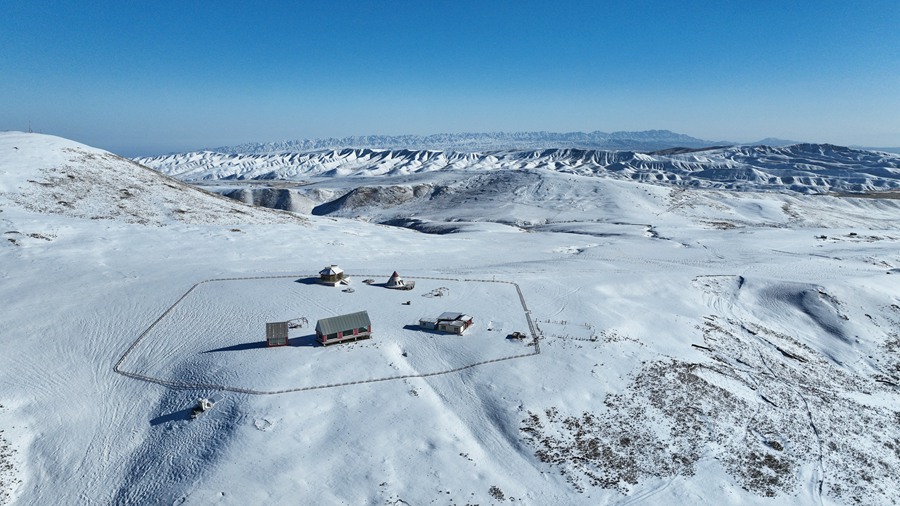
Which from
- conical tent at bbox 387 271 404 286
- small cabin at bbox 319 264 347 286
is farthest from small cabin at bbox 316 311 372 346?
small cabin at bbox 319 264 347 286

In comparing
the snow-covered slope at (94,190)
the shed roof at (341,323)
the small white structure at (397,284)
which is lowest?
the small white structure at (397,284)

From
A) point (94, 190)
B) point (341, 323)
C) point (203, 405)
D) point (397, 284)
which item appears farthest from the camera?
point (94, 190)

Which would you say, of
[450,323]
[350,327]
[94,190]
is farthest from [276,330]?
[94,190]

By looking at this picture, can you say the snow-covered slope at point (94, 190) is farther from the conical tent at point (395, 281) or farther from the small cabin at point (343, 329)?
the small cabin at point (343, 329)

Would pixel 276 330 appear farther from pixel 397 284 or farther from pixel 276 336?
pixel 397 284

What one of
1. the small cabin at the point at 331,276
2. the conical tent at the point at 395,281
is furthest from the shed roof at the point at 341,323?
the small cabin at the point at 331,276

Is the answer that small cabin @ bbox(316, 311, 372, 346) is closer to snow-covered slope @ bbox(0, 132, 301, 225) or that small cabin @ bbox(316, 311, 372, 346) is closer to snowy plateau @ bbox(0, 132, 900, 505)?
snowy plateau @ bbox(0, 132, 900, 505)
